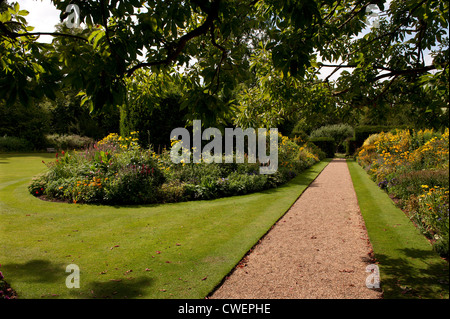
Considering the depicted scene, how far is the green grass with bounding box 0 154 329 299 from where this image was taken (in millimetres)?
3465

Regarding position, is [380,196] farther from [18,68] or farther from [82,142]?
[82,142]

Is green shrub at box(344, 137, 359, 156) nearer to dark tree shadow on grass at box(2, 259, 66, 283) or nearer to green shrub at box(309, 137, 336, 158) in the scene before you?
green shrub at box(309, 137, 336, 158)

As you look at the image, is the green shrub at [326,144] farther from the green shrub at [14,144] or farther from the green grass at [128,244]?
the green shrub at [14,144]

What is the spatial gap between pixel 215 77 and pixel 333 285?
3.17m

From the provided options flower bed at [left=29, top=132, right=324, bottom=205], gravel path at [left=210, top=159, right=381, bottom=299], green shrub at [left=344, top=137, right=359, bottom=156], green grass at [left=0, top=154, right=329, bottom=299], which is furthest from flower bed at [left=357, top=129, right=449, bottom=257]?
green shrub at [left=344, top=137, right=359, bottom=156]

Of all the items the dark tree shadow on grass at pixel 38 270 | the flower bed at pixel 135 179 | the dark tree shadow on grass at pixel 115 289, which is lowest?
the dark tree shadow on grass at pixel 115 289

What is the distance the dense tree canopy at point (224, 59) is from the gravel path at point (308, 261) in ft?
7.04

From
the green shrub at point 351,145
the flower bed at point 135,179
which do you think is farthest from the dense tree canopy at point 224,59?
the green shrub at point 351,145

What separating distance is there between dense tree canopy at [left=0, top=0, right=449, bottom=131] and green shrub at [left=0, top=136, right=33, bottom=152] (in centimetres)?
2516

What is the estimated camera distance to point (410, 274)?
365 centimetres

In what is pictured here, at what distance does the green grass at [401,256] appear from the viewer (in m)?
3.20
